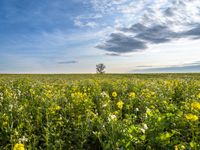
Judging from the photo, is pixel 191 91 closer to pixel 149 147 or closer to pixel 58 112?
pixel 58 112

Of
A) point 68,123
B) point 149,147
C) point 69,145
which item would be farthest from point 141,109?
point 149,147

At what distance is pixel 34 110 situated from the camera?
660 cm

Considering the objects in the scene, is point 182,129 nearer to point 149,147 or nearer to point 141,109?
point 149,147

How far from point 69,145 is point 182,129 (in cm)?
→ 196

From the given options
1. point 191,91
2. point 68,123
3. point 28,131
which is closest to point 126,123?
point 68,123

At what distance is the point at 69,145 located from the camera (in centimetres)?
500

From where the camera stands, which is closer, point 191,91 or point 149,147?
point 149,147

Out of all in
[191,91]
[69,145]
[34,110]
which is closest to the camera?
[69,145]

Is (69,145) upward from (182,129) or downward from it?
downward

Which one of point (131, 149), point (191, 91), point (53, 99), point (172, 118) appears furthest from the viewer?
point (191, 91)

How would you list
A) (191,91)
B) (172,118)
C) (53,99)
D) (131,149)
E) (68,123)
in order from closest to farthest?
(131,149) → (172,118) → (68,123) → (53,99) → (191,91)

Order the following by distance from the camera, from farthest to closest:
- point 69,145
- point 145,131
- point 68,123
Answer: point 68,123 → point 69,145 → point 145,131

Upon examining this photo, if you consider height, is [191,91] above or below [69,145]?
above

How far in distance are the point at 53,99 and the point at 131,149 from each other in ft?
12.7
